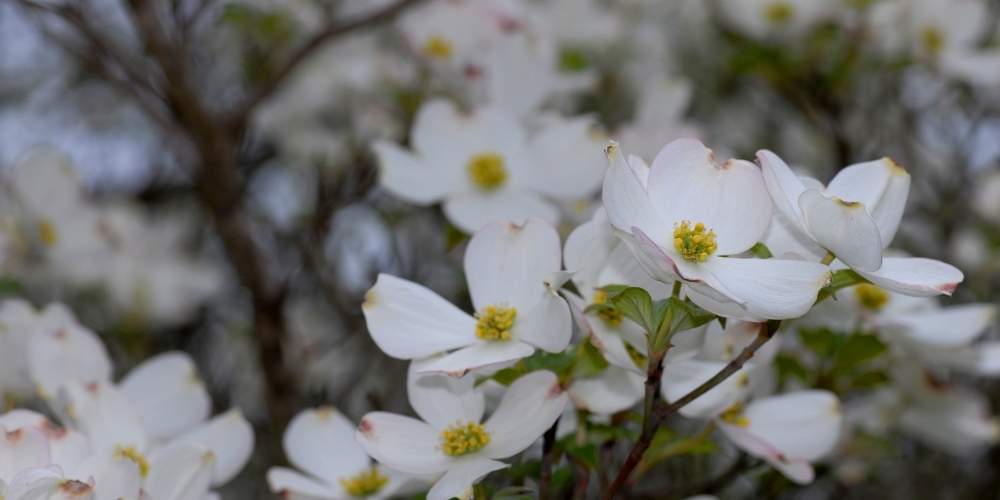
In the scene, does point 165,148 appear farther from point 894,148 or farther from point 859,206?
point 859,206

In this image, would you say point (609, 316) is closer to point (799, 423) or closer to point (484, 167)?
point (799, 423)

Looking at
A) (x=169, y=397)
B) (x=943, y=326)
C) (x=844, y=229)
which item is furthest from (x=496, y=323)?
(x=943, y=326)

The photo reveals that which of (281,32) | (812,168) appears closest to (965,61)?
(812,168)

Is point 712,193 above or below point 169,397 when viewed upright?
above

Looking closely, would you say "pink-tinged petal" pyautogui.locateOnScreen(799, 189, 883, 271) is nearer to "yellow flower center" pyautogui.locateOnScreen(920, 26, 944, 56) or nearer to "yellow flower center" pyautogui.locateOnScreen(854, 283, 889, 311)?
"yellow flower center" pyautogui.locateOnScreen(854, 283, 889, 311)

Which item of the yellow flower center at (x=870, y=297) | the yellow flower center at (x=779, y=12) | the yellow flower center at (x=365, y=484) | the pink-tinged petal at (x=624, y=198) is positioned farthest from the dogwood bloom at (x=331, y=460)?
the yellow flower center at (x=779, y=12)

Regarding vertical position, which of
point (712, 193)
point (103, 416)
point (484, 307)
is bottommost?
point (103, 416)
